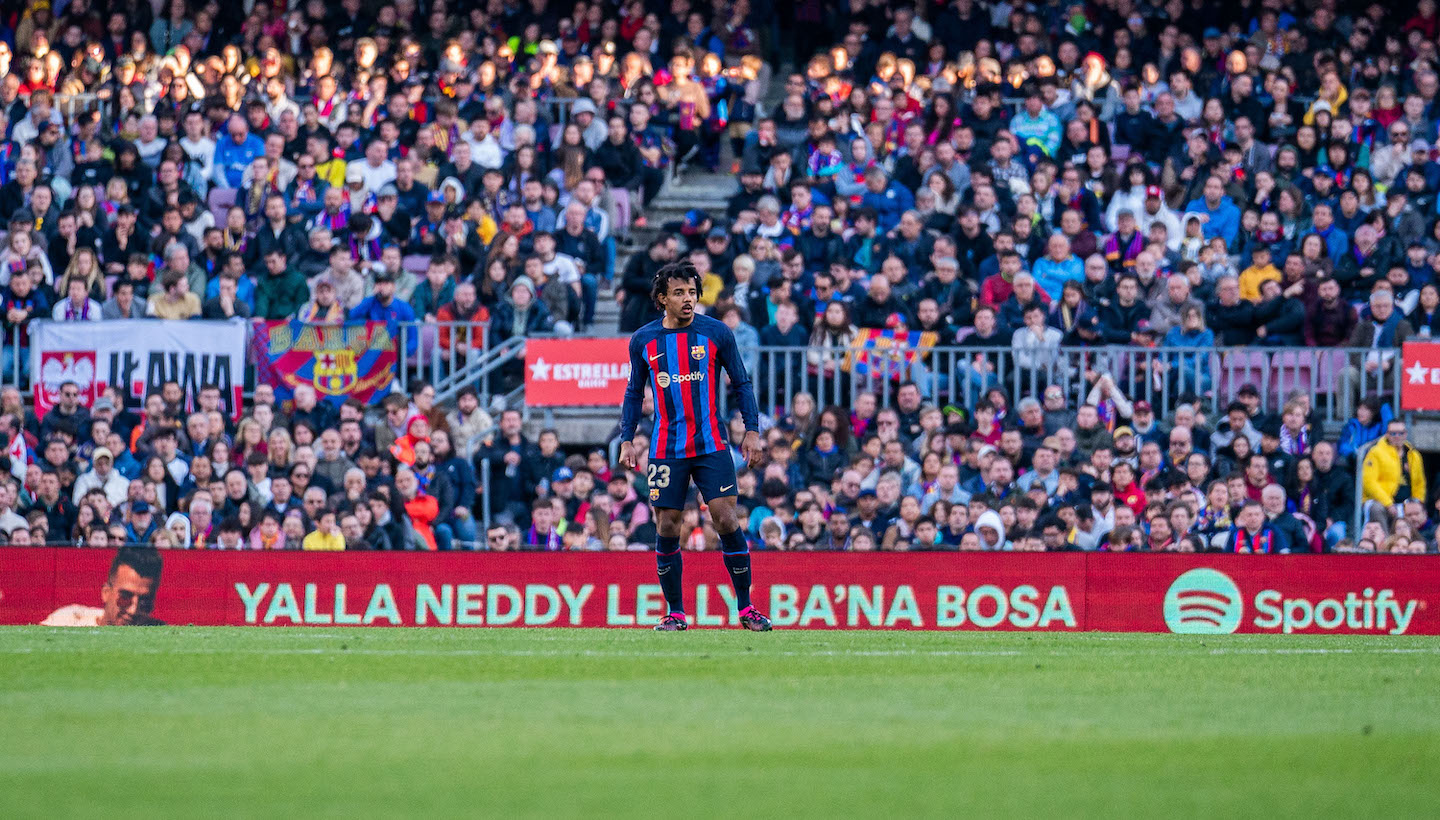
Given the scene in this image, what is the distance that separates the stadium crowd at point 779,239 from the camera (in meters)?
16.8

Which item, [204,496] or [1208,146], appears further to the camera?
[1208,146]

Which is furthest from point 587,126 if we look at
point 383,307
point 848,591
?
point 848,591

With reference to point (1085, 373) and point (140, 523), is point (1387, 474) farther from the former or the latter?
point (140, 523)

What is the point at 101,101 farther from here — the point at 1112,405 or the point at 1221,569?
the point at 1221,569

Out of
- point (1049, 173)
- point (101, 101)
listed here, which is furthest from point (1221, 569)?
point (101, 101)

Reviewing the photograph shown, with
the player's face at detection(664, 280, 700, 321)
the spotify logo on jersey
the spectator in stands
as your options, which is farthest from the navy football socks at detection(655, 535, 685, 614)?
the spectator in stands

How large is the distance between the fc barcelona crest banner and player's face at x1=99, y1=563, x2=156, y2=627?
14.0ft

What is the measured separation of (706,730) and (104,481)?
11.7 meters

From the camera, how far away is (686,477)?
10844 mm

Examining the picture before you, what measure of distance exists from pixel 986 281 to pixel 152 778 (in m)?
13.1

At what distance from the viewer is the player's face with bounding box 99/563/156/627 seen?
1431cm

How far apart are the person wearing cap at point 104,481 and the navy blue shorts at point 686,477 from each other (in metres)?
8.11

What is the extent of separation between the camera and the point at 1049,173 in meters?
19.4

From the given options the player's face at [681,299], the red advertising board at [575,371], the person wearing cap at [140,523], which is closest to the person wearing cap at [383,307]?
the red advertising board at [575,371]
